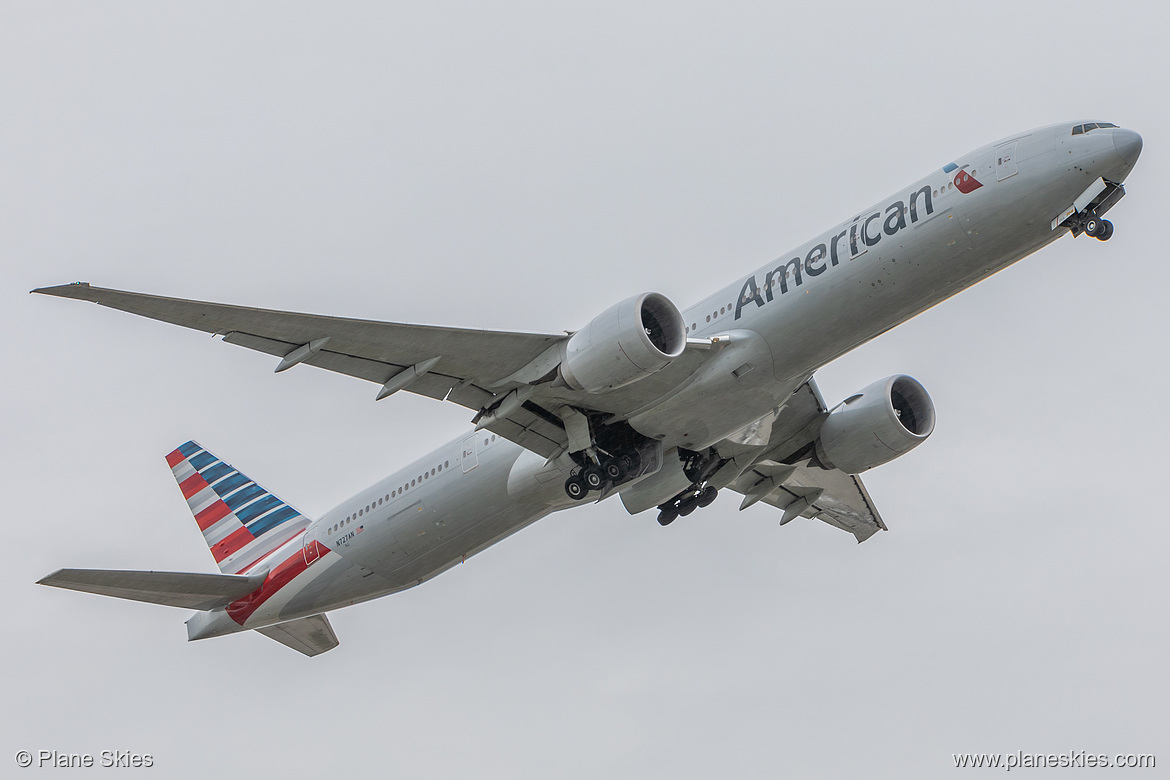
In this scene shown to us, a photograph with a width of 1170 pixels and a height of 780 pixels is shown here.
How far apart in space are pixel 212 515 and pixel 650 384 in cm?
1580

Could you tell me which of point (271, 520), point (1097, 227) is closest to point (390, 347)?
point (271, 520)

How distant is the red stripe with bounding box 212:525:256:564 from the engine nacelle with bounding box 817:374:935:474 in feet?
51.3

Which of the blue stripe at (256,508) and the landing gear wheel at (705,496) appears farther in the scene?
the blue stripe at (256,508)

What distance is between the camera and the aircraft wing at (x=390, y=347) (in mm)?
21531

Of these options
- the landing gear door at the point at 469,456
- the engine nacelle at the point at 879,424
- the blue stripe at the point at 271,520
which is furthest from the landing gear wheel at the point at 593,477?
the blue stripe at the point at 271,520

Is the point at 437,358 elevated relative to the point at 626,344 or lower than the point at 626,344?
elevated

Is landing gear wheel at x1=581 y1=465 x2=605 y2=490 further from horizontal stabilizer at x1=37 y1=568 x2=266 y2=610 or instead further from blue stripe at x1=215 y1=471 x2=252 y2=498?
blue stripe at x1=215 y1=471 x2=252 y2=498

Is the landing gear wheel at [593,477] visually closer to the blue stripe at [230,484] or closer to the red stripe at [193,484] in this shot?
the blue stripe at [230,484]

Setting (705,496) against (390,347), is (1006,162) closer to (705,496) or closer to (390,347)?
(705,496)

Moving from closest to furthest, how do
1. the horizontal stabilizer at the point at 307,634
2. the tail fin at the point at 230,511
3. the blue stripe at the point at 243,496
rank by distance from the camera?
the horizontal stabilizer at the point at 307,634 → the tail fin at the point at 230,511 → the blue stripe at the point at 243,496

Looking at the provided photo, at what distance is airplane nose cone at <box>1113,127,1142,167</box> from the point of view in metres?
20.9

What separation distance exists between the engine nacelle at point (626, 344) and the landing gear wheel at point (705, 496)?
23.5 feet

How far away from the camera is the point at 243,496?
3356 cm

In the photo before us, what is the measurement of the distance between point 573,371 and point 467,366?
7.67 ft
